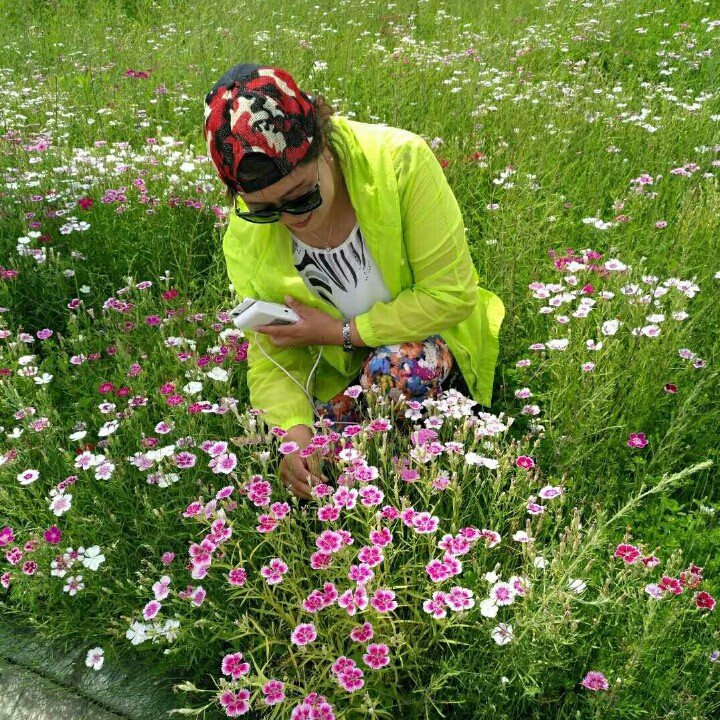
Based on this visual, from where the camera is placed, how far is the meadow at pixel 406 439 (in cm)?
168

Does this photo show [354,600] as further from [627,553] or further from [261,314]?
[261,314]

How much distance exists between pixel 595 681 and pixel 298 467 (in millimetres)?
1015

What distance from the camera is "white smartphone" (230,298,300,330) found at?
7.30 ft

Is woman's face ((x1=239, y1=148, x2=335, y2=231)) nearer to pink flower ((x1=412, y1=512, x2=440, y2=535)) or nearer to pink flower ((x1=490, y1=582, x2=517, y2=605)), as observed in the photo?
pink flower ((x1=412, y1=512, x2=440, y2=535))

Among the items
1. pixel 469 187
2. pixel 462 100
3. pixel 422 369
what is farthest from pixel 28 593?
pixel 462 100

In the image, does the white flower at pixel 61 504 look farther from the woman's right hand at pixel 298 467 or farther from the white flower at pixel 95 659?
the woman's right hand at pixel 298 467

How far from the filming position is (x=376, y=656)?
1594 millimetres

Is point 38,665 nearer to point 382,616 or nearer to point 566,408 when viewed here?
point 382,616

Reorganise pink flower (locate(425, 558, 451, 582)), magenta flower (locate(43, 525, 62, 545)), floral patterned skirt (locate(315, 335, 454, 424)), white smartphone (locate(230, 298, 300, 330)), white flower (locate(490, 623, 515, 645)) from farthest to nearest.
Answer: floral patterned skirt (locate(315, 335, 454, 424))
white smartphone (locate(230, 298, 300, 330))
magenta flower (locate(43, 525, 62, 545))
pink flower (locate(425, 558, 451, 582))
white flower (locate(490, 623, 515, 645))

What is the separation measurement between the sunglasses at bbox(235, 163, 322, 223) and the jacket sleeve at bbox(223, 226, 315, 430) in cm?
46

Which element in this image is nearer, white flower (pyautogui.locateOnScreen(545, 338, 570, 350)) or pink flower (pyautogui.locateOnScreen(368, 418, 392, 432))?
pink flower (pyautogui.locateOnScreen(368, 418, 392, 432))

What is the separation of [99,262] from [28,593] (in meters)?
1.86

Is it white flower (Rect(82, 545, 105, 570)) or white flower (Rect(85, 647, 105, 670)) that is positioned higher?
white flower (Rect(82, 545, 105, 570))

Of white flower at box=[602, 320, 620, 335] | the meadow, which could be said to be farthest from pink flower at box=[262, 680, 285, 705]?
white flower at box=[602, 320, 620, 335]
